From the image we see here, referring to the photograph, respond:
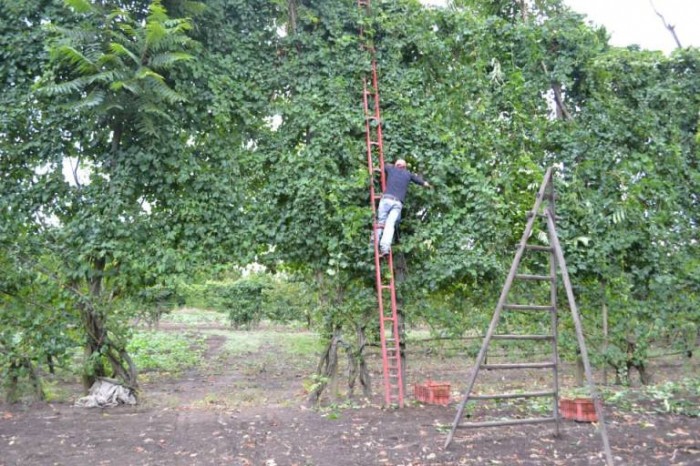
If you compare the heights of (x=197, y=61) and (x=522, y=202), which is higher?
(x=197, y=61)

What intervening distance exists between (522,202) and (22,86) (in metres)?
7.11

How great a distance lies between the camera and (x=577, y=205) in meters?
8.45

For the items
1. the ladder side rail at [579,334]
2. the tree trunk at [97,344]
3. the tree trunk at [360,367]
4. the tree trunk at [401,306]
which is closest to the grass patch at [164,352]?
the tree trunk at [97,344]

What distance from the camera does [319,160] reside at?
8094 mm

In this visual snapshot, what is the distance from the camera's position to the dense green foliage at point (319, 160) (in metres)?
7.61

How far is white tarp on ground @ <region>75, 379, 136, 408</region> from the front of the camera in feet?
24.3

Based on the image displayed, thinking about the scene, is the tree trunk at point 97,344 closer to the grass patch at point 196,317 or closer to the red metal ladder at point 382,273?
the red metal ladder at point 382,273

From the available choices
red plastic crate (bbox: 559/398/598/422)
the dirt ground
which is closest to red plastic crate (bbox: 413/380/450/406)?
the dirt ground

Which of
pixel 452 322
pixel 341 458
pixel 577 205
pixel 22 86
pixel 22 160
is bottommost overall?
pixel 341 458

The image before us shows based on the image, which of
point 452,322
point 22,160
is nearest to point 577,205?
point 452,322

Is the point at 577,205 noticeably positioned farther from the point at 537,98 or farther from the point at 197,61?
the point at 197,61

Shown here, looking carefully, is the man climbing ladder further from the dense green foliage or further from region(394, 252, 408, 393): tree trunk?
region(394, 252, 408, 393): tree trunk

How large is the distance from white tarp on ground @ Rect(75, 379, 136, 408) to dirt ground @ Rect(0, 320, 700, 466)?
18 centimetres

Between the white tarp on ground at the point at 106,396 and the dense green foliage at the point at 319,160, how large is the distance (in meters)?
0.23
